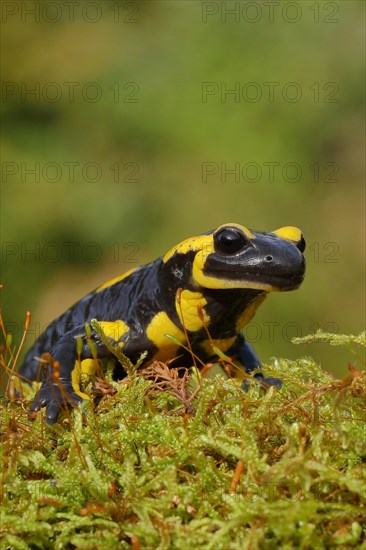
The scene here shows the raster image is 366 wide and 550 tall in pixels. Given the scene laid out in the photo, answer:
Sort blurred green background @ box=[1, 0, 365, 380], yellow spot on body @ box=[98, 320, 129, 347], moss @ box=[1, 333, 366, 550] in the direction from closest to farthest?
moss @ box=[1, 333, 366, 550] < yellow spot on body @ box=[98, 320, 129, 347] < blurred green background @ box=[1, 0, 365, 380]

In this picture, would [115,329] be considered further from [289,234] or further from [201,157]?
[201,157]

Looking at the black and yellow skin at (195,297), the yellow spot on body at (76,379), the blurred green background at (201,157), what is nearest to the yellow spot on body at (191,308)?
the black and yellow skin at (195,297)

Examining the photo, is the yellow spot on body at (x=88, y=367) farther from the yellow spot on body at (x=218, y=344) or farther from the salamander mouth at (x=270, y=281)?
the salamander mouth at (x=270, y=281)

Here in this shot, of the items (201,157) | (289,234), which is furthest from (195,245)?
(201,157)

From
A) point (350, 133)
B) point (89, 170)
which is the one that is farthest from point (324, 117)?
point (89, 170)

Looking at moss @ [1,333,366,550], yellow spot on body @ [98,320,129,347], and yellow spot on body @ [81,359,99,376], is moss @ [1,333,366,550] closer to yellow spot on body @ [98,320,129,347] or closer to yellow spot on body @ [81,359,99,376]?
yellow spot on body @ [81,359,99,376]

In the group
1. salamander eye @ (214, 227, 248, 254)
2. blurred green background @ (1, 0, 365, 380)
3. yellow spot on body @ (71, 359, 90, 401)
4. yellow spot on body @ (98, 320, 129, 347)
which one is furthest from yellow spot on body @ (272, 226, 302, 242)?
blurred green background @ (1, 0, 365, 380)
